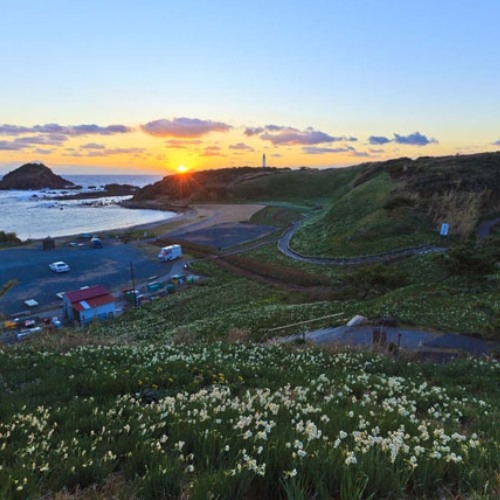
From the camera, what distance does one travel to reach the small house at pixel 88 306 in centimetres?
3888

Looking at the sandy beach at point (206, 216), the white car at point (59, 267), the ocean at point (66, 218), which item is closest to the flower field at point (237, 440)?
the white car at point (59, 267)

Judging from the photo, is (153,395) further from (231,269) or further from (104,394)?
(231,269)

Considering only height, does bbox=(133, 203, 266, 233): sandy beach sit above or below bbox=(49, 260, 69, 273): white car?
above

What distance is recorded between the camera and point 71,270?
6031cm

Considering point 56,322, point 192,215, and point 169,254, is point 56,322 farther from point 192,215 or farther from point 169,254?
point 192,215

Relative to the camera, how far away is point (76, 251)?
72812 mm

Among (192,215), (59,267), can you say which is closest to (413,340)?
(59,267)

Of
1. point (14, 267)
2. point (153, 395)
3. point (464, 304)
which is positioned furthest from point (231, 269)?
point (153, 395)

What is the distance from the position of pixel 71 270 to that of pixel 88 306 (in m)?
24.2

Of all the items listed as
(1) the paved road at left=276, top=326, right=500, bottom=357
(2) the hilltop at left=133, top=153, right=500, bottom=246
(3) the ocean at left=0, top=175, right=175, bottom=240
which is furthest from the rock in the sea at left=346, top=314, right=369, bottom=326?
(3) the ocean at left=0, top=175, right=175, bottom=240

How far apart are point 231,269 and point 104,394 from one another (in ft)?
161

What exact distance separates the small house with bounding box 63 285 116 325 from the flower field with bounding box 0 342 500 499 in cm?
3254

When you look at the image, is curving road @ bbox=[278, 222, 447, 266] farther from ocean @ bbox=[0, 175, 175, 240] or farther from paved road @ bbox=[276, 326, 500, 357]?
ocean @ bbox=[0, 175, 175, 240]

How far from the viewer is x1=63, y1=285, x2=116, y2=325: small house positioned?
38.9 m
